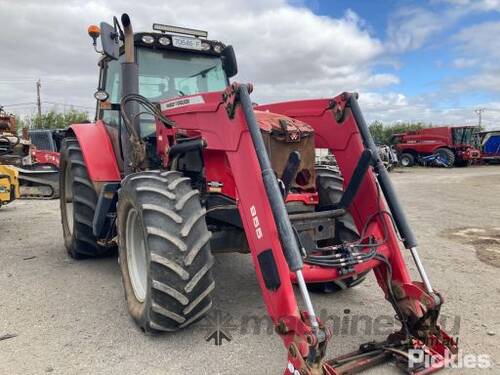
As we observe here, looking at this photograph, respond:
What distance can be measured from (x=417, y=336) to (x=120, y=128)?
3.44m

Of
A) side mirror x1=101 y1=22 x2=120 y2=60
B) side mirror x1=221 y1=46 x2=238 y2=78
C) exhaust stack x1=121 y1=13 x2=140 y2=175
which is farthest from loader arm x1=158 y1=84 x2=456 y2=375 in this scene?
side mirror x1=221 y1=46 x2=238 y2=78

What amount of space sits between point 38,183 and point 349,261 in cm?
1136

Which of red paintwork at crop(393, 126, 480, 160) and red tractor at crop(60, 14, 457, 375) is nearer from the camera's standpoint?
red tractor at crop(60, 14, 457, 375)

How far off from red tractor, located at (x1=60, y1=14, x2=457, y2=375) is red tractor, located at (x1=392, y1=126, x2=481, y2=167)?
25133 mm

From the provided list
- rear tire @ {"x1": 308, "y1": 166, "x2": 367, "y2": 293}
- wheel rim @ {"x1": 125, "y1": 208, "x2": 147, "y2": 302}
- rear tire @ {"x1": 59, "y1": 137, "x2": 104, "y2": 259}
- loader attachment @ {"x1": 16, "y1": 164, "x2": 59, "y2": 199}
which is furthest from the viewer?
loader attachment @ {"x1": 16, "y1": 164, "x2": 59, "y2": 199}

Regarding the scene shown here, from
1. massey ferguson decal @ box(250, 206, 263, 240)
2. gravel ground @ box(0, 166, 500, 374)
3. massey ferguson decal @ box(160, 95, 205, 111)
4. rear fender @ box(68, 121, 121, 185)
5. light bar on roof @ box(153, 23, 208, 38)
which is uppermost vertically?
light bar on roof @ box(153, 23, 208, 38)

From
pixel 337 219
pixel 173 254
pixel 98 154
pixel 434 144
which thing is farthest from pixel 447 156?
pixel 173 254

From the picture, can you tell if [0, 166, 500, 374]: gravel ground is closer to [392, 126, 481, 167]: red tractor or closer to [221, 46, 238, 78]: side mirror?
[221, 46, 238, 78]: side mirror

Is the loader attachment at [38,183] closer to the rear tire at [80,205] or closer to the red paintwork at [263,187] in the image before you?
the rear tire at [80,205]

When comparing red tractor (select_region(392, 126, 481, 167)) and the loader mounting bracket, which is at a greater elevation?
the loader mounting bracket

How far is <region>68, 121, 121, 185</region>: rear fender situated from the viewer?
16.0 feet

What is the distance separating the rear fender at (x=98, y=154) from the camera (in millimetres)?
4879

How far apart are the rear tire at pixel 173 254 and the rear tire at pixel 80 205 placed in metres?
1.90

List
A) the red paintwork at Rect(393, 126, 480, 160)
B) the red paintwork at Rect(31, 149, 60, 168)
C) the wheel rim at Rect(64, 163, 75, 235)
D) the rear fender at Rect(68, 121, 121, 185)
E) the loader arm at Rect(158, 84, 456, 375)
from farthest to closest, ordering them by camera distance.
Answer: the red paintwork at Rect(393, 126, 480, 160), the red paintwork at Rect(31, 149, 60, 168), the wheel rim at Rect(64, 163, 75, 235), the rear fender at Rect(68, 121, 121, 185), the loader arm at Rect(158, 84, 456, 375)
